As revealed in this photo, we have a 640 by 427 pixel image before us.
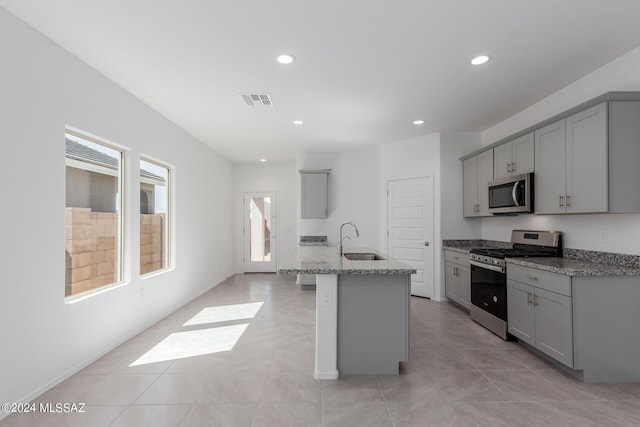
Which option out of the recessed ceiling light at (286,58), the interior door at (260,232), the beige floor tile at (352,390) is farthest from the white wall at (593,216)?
the interior door at (260,232)

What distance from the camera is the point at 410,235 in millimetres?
5531

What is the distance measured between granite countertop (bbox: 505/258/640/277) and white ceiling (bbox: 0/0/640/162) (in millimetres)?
Answer: 1809

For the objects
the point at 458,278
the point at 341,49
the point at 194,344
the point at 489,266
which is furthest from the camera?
the point at 458,278

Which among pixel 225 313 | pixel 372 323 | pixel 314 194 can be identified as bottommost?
pixel 225 313

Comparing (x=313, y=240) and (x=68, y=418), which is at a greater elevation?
(x=313, y=240)

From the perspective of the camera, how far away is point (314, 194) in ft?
20.9

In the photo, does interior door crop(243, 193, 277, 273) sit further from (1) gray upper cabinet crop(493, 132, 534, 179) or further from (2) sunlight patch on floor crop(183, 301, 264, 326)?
(1) gray upper cabinet crop(493, 132, 534, 179)

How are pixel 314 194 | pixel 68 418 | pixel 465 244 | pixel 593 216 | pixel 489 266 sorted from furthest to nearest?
pixel 314 194 < pixel 465 244 < pixel 489 266 < pixel 593 216 < pixel 68 418

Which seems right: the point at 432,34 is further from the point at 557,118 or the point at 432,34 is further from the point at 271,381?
the point at 271,381

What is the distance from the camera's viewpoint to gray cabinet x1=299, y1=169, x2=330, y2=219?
6.36m

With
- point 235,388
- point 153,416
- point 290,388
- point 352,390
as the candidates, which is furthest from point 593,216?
point 153,416

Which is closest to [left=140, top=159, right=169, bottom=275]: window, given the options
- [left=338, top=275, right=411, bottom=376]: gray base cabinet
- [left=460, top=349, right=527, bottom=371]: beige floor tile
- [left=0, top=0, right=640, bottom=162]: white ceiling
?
[left=0, top=0, right=640, bottom=162]: white ceiling

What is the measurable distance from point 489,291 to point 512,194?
1149 mm

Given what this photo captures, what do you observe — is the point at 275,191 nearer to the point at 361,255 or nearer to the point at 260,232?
the point at 260,232
